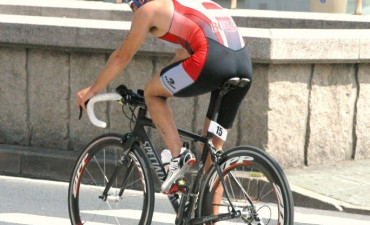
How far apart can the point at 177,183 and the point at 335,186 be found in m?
2.70

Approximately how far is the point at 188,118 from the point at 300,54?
3.21ft

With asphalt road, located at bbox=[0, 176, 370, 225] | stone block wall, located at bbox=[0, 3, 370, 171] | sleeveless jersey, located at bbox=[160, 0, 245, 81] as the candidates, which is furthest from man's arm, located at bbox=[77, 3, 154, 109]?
stone block wall, located at bbox=[0, 3, 370, 171]

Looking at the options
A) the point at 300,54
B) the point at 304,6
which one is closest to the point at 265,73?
the point at 300,54

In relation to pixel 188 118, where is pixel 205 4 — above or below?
above

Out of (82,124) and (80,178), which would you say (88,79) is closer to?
(82,124)

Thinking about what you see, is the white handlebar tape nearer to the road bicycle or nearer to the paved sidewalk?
the road bicycle

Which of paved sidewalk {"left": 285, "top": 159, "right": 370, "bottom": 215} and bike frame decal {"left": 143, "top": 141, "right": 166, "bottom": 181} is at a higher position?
bike frame decal {"left": 143, "top": 141, "right": 166, "bottom": 181}

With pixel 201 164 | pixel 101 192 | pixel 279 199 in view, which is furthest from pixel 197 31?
pixel 101 192

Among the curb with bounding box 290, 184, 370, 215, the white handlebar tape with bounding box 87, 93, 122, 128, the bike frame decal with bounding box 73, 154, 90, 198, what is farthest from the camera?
the curb with bounding box 290, 184, 370, 215

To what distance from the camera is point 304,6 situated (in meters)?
21.9

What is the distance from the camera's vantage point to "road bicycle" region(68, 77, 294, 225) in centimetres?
553

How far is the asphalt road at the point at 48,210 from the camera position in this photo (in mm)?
7426

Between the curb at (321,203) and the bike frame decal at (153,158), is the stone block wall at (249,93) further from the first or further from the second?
the bike frame decal at (153,158)

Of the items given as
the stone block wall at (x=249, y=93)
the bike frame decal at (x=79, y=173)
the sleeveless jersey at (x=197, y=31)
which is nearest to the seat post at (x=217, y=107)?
the sleeveless jersey at (x=197, y=31)
